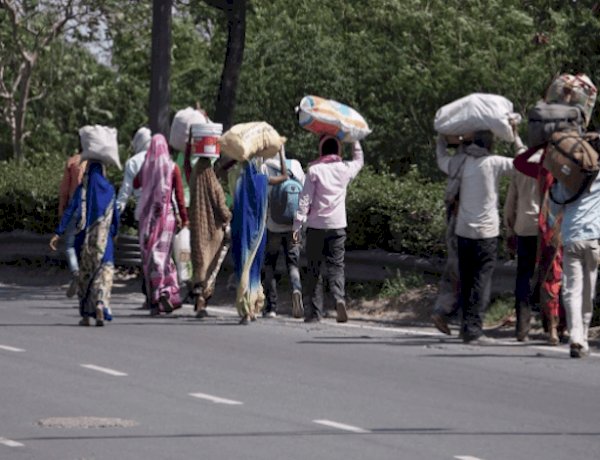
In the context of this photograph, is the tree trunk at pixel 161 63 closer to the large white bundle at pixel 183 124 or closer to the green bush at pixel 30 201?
the green bush at pixel 30 201

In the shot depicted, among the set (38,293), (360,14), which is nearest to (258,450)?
(38,293)

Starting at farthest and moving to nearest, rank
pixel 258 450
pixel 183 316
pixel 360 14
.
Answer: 1. pixel 360 14
2. pixel 183 316
3. pixel 258 450

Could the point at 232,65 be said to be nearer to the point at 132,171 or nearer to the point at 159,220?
the point at 132,171

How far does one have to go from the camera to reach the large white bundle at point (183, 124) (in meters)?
21.0

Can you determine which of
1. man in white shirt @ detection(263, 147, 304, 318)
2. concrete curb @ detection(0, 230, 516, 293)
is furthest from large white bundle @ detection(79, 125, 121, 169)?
concrete curb @ detection(0, 230, 516, 293)

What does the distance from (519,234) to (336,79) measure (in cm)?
2193

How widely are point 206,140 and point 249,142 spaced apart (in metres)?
1.07

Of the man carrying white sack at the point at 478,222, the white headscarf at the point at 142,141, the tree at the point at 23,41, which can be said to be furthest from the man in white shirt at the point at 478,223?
the tree at the point at 23,41

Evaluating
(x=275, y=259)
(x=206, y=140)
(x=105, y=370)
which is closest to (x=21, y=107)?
(x=206, y=140)

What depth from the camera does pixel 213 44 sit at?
57031mm

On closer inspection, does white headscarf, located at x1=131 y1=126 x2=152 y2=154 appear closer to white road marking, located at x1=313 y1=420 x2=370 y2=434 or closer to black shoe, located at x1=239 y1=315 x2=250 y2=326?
black shoe, located at x1=239 y1=315 x2=250 y2=326

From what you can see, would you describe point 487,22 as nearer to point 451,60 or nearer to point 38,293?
point 451,60

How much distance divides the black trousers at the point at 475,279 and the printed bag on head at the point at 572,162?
1.08 metres

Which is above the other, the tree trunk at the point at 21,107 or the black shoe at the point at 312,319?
the tree trunk at the point at 21,107
